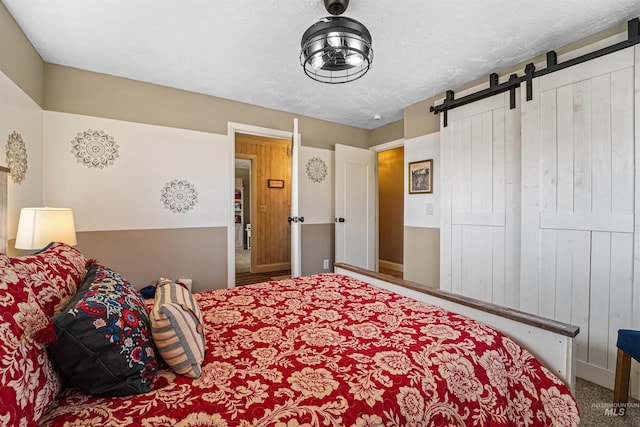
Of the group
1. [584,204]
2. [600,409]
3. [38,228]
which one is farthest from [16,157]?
[600,409]

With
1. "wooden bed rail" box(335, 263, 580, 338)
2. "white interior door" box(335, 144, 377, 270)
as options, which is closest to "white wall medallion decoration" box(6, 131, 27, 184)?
"wooden bed rail" box(335, 263, 580, 338)

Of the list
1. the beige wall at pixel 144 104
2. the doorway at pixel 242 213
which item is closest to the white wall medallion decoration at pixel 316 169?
the beige wall at pixel 144 104

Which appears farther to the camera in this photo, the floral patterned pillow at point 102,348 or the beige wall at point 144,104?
the beige wall at point 144,104

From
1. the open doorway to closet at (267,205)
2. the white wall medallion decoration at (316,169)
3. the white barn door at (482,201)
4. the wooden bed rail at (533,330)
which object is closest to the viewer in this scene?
the wooden bed rail at (533,330)

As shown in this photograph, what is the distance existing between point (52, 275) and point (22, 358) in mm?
473

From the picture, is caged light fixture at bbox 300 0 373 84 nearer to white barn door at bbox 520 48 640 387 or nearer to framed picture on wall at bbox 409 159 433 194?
white barn door at bbox 520 48 640 387

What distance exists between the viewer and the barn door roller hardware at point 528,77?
6.25 ft

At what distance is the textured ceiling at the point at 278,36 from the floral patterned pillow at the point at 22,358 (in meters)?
1.84

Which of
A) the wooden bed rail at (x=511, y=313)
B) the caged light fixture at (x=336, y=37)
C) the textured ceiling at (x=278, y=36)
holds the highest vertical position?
the textured ceiling at (x=278, y=36)

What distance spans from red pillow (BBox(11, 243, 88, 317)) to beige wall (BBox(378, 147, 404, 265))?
5165 millimetres

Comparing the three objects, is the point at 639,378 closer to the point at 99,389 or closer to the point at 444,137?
the point at 444,137

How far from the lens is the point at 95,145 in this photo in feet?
9.00

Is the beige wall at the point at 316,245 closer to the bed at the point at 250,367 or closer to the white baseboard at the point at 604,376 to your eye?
the bed at the point at 250,367

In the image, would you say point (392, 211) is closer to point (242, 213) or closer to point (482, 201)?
point (482, 201)
